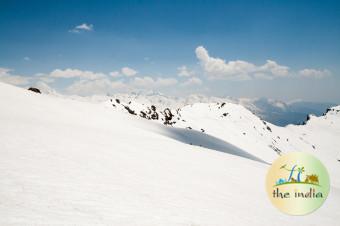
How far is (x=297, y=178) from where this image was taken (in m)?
12.5

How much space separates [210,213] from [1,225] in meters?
6.58

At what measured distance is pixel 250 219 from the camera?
10.4 m

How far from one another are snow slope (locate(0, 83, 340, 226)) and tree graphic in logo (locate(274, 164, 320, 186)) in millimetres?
1389

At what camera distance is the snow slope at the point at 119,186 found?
7543 millimetres

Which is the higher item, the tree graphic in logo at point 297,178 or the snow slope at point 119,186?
the tree graphic in logo at point 297,178

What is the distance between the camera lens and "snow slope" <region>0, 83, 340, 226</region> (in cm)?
754

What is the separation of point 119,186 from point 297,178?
813 centimetres

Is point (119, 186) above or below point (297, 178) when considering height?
below

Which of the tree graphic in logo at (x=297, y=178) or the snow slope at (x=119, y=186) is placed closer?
the snow slope at (x=119, y=186)

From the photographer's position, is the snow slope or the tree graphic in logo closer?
the snow slope

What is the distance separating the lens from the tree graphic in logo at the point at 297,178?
12437mm

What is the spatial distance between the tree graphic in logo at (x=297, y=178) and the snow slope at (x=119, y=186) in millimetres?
1389

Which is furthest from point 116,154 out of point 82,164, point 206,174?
point 206,174

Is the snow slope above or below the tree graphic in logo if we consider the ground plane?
below
